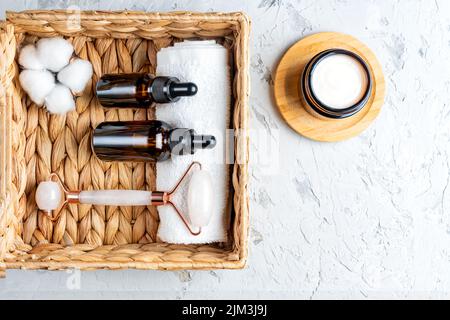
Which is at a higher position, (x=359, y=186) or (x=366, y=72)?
(x=366, y=72)

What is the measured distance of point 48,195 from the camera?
1.03m

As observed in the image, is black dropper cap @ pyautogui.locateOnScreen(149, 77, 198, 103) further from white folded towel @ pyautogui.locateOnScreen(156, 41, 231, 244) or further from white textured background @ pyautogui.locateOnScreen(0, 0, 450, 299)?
white textured background @ pyautogui.locateOnScreen(0, 0, 450, 299)

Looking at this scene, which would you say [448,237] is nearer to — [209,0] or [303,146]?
[303,146]

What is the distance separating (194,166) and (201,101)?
0.12 m

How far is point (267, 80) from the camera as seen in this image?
1.11 metres

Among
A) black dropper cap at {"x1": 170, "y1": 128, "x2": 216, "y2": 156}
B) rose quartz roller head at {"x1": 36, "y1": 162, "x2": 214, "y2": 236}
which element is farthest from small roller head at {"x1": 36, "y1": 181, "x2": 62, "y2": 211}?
black dropper cap at {"x1": 170, "y1": 128, "x2": 216, "y2": 156}

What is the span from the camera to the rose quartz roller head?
3.25ft

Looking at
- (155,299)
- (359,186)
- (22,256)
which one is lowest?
(155,299)

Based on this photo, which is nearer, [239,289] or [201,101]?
[201,101]

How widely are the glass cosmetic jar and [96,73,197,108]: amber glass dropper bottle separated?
21 centimetres

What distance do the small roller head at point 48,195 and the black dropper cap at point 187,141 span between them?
23cm

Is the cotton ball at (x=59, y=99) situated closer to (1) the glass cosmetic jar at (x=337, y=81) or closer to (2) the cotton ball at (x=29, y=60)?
(2) the cotton ball at (x=29, y=60)

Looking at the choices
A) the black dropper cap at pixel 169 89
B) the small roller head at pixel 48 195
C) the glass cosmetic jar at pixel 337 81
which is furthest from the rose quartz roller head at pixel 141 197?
the glass cosmetic jar at pixel 337 81

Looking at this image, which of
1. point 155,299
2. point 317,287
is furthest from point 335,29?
point 155,299
